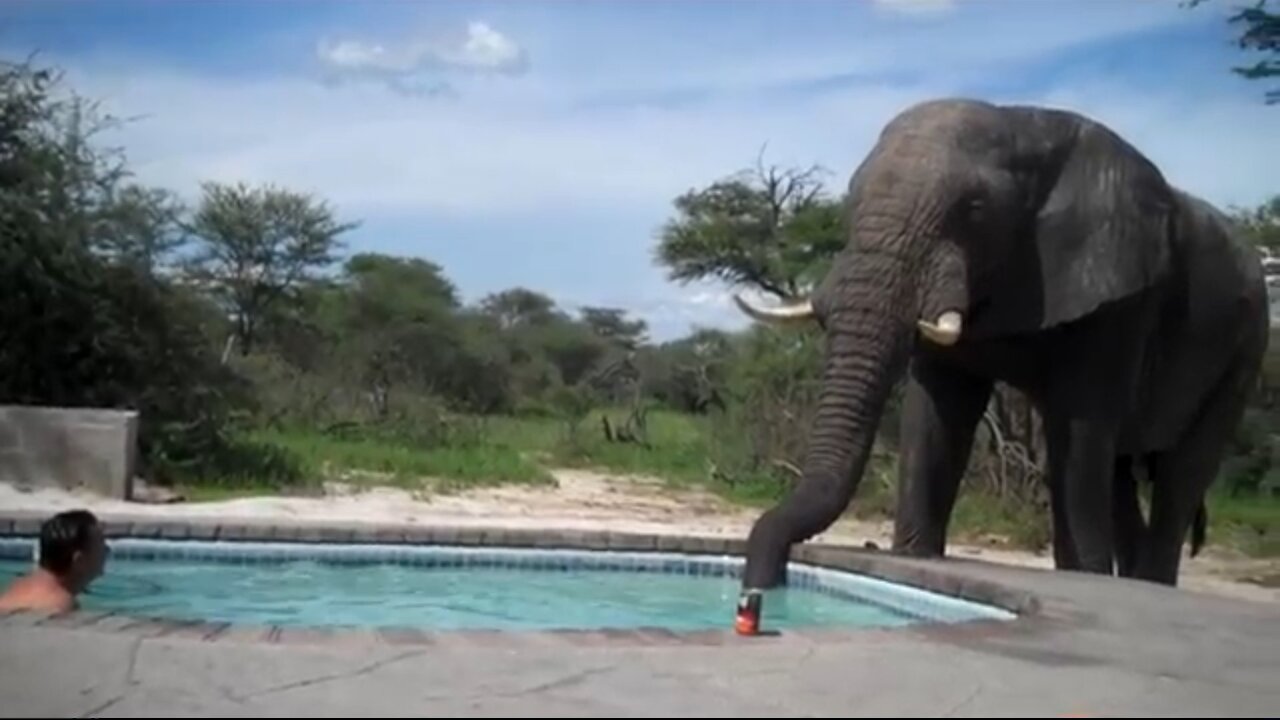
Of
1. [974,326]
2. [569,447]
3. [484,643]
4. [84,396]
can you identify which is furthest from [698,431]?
[484,643]

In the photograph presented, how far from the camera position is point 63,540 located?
19.7ft

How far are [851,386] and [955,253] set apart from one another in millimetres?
785

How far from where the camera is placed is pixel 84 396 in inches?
690

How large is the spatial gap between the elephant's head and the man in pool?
2.96 meters

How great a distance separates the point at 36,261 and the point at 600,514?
5649mm

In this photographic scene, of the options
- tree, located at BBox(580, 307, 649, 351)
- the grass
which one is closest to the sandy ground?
the grass

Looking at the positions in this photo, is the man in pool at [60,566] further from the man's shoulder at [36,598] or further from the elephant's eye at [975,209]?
the elephant's eye at [975,209]

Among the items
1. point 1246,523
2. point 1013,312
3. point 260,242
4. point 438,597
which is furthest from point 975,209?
point 260,242

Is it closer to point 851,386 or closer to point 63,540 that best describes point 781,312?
point 851,386

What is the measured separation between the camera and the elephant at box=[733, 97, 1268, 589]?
26.8 ft

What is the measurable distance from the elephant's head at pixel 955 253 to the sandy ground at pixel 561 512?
409cm

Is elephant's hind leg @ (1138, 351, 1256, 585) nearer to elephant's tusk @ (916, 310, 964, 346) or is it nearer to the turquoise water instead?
the turquoise water

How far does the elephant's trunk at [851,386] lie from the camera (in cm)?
802

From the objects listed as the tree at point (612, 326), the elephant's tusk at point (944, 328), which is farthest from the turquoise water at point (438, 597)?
the tree at point (612, 326)
